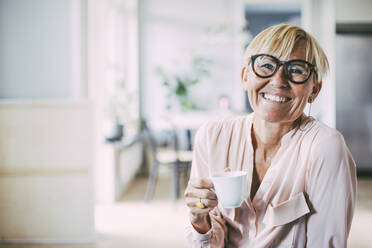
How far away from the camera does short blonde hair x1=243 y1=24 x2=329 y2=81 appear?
2.54ft

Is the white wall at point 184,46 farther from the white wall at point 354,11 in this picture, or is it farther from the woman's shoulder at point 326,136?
the woman's shoulder at point 326,136

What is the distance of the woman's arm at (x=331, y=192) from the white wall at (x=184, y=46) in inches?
154

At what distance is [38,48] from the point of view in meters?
2.33

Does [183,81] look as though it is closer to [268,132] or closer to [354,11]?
[354,11]

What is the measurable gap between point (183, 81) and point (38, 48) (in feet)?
7.83

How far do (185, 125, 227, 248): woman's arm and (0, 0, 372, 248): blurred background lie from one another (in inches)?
15.7

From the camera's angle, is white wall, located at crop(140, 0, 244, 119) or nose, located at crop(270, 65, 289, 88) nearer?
nose, located at crop(270, 65, 289, 88)

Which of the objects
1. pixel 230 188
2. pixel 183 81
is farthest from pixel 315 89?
pixel 183 81

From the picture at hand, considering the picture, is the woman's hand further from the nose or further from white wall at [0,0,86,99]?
white wall at [0,0,86,99]

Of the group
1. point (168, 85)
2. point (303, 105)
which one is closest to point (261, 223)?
point (303, 105)

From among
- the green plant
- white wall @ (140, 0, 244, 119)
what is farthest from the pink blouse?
Answer: white wall @ (140, 0, 244, 119)

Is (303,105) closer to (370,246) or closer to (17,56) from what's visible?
(370,246)

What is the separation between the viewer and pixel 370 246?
1807mm

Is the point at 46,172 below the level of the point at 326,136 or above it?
below
